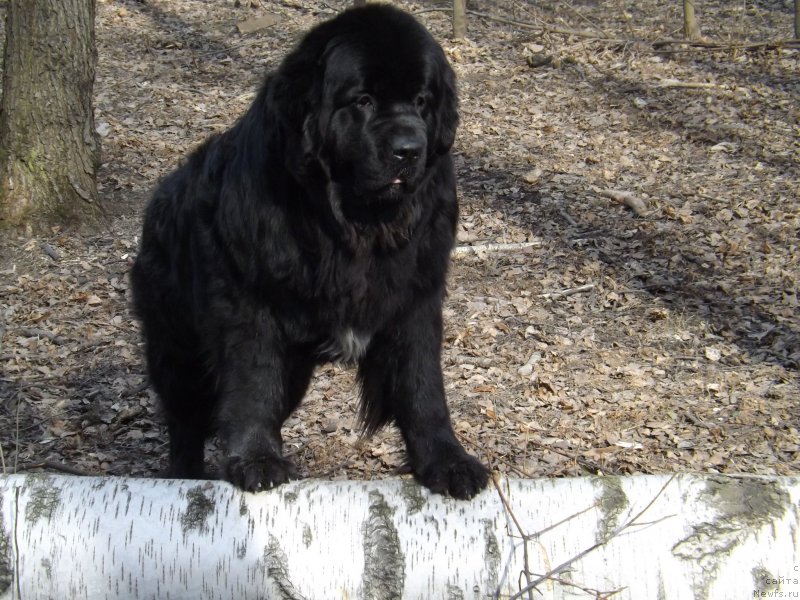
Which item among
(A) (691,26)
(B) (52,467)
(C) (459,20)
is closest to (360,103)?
(B) (52,467)

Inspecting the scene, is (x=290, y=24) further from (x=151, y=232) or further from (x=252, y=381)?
(x=252, y=381)

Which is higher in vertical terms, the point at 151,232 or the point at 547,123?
the point at 151,232

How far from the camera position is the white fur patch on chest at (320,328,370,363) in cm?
333

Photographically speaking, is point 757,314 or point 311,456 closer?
point 311,456

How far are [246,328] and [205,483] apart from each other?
70 centimetres

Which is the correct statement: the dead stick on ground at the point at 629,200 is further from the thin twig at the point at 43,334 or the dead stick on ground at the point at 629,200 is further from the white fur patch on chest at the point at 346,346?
the thin twig at the point at 43,334

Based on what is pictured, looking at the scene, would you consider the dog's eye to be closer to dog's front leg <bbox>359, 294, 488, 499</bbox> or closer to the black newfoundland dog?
the black newfoundland dog

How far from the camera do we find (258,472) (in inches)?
111

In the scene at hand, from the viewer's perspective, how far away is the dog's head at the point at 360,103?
3.17m

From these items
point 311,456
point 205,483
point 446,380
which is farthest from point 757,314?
point 205,483

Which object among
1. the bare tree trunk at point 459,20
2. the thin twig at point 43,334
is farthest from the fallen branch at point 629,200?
the thin twig at point 43,334

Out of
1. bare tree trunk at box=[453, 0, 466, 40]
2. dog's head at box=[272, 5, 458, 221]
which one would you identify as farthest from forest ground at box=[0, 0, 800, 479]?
dog's head at box=[272, 5, 458, 221]

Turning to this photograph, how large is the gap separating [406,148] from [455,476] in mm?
1181

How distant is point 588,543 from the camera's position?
98.2 inches
